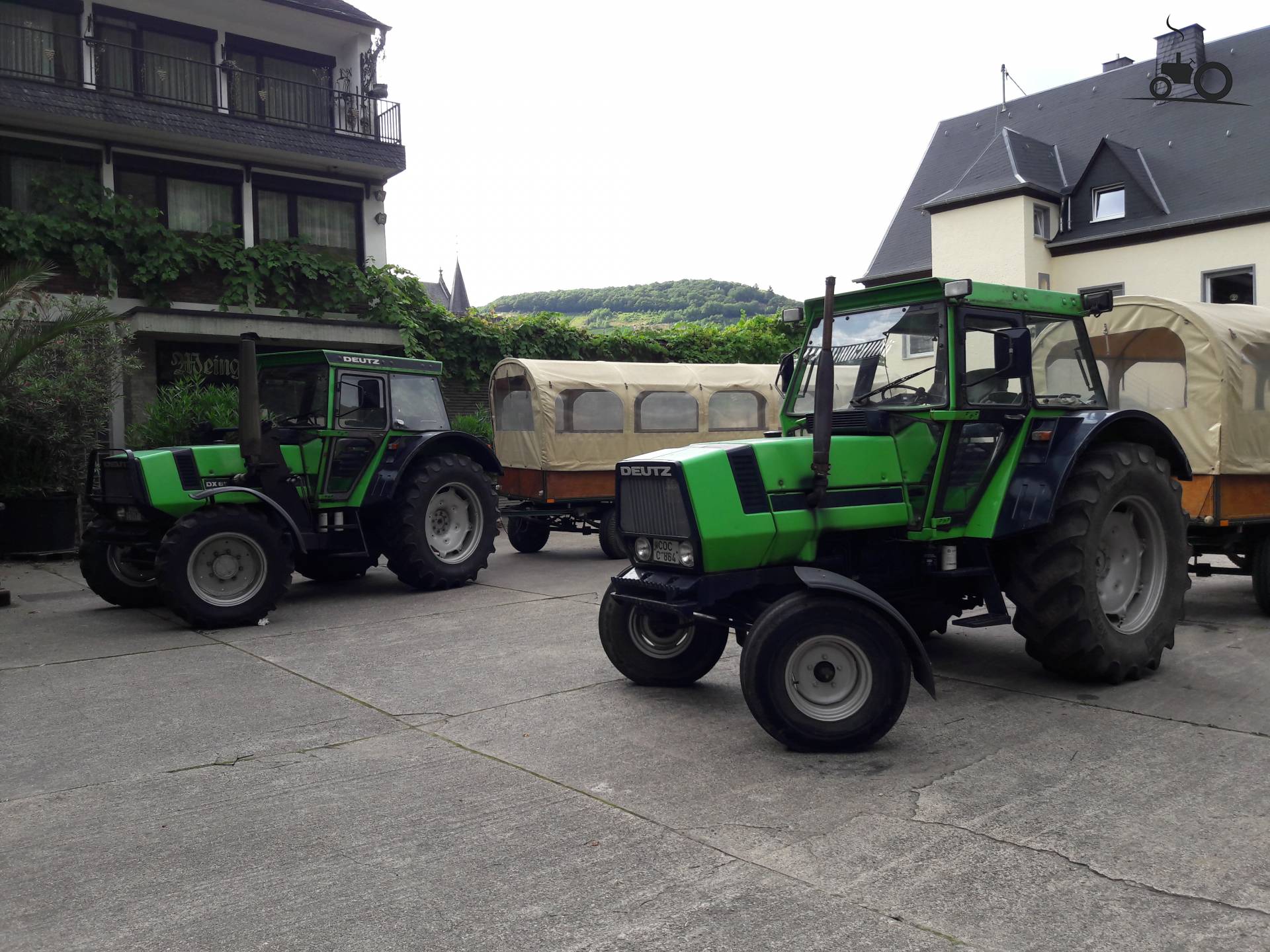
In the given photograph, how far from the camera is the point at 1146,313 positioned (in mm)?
7844

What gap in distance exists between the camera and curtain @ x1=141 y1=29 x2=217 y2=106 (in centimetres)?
1792

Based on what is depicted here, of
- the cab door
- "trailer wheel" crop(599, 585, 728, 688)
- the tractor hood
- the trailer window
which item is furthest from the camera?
the trailer window

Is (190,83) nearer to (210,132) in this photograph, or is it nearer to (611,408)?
(210,132)

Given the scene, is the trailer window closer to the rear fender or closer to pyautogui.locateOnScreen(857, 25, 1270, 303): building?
the rear fender

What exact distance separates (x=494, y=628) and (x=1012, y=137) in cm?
2560

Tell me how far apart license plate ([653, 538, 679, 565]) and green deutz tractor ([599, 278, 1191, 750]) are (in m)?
0.01

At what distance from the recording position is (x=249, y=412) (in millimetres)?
8812

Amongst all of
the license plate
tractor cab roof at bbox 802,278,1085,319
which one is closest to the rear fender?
the license plate

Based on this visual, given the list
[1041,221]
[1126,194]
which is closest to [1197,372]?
[1126,194]

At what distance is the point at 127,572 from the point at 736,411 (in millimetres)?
7741

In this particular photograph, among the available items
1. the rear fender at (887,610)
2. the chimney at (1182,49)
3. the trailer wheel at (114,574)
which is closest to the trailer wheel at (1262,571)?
the rear fender at (887,610)

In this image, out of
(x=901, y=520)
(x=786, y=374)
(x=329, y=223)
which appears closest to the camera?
(x=901, y=520)

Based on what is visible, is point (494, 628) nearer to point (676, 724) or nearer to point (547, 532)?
point (676, 724)

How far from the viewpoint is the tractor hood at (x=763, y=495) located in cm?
500
